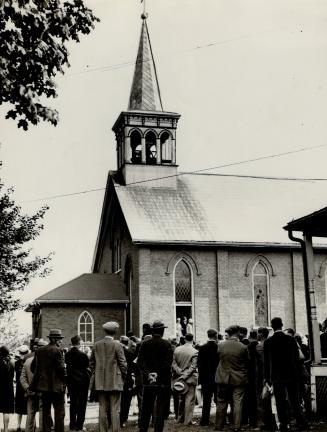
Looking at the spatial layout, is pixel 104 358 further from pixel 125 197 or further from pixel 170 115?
pixel 170 115

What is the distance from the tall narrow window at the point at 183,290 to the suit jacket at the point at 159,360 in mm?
20157

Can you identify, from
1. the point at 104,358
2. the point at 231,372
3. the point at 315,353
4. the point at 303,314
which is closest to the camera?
the point at 104,358

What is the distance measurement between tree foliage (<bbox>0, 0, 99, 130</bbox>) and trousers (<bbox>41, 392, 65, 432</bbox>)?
494 cm

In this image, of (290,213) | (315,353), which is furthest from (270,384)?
(290,213)

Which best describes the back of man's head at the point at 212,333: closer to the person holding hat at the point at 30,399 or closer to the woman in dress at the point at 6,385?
the person holding hat at the point at 30,399

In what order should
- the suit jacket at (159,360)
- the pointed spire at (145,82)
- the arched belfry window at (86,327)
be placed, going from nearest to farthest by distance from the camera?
the suit jacket at (159,360)
the arched belfry window at (86,327)
the pointed spire at (145,82)

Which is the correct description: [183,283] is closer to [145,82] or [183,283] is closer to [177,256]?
[177,256]

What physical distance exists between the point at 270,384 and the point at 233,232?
20110mm

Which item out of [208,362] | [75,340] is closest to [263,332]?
[208,362]

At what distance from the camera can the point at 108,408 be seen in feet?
38.9

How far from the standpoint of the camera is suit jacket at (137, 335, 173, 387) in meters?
11.1

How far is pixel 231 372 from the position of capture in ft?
42.0

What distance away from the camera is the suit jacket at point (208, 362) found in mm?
14180

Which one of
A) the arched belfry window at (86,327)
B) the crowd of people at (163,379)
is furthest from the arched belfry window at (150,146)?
the crowd of people at (163,379)
